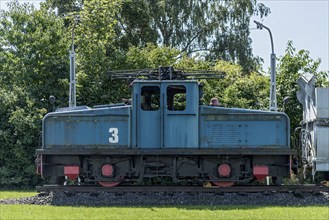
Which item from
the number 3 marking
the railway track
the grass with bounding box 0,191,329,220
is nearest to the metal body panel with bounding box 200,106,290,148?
the railway track

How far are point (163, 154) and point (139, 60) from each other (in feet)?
32.4

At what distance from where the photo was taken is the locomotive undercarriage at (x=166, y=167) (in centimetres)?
1560

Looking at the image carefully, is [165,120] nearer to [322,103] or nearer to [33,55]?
[322,103]

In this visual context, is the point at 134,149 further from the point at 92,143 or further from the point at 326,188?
the point at 326,188

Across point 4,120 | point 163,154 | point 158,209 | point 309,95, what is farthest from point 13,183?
point 309,95

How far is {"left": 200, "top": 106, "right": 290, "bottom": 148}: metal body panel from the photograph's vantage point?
51.0ft

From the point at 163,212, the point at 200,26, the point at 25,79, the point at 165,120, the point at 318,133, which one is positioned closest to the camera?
the point at 163,212

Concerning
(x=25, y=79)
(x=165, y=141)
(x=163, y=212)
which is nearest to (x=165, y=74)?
(x=165, y=141)

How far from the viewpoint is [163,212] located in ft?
41.0

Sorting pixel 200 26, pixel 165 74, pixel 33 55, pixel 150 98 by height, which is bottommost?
pixel 150 98

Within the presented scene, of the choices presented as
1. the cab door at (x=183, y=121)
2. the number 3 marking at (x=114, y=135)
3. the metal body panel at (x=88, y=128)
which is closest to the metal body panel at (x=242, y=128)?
the cab door at (x=183, y=121)

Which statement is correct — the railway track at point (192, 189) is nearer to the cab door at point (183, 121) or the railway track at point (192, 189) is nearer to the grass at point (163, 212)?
the cab door at point (183, 121)

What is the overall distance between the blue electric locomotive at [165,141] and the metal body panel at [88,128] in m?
0.03

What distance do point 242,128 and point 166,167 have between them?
7.74ft
